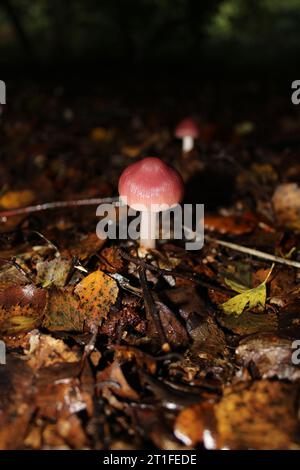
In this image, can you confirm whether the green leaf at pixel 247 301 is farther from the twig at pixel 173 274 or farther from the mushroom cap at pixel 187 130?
the mushroom cap at pixel 187 130

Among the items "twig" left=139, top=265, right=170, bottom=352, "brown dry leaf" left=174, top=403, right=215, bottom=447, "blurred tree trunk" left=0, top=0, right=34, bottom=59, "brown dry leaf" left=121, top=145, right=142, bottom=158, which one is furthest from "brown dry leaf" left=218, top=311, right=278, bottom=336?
"blurred tree trunk" left=0, top=0, right=34, bottom=59

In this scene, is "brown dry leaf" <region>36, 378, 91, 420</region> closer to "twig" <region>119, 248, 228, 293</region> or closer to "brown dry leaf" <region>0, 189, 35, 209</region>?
"twig" <region>119, 248, 228, 293</region>

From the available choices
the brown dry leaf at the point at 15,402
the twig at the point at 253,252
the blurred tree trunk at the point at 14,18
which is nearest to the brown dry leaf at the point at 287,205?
the twig at the point at 253,252

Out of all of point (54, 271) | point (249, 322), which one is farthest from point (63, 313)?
point (249, 322)

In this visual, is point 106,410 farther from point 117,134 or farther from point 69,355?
point 117,134

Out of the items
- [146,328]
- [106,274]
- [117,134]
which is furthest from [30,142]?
[146,328]
